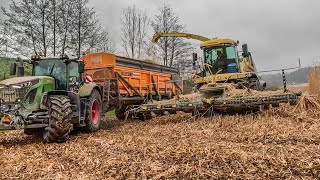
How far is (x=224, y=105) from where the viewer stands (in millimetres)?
9336

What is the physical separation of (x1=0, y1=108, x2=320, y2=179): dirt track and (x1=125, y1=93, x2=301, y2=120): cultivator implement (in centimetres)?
89

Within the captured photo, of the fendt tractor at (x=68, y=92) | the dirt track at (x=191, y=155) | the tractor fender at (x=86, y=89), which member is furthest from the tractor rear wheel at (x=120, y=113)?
the dirt track at (x=191, y=155)

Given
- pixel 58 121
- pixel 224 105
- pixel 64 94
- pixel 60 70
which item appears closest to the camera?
pixel 58 121

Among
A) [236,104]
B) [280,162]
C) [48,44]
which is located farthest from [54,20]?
[280,162]

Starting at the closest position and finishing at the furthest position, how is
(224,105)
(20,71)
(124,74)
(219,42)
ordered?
(20,71)
(224,105)
(124,74)
(219,42)

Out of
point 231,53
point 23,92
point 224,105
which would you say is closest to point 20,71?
point 23,92

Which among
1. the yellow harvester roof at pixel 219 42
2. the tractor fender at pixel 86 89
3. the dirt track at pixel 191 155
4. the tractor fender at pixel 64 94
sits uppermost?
the yellow harvester roof at pixel 219 42

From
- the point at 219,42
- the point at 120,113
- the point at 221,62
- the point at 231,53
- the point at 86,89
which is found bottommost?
the point at 120,113

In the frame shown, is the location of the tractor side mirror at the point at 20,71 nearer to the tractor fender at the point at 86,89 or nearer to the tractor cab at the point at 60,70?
the tractor cab at the point at 60,70

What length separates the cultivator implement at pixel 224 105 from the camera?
29.2 ft

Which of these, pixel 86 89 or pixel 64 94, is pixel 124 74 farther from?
pixel 64 94

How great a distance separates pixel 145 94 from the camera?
1312 cm

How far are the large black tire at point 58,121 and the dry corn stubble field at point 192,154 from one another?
0.22 m

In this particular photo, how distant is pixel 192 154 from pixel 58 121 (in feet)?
11.6
